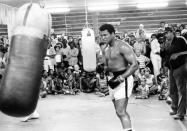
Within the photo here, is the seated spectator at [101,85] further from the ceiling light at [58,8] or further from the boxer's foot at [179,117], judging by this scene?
Result: the ceiling light at [58,8]

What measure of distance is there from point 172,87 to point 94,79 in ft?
13.3

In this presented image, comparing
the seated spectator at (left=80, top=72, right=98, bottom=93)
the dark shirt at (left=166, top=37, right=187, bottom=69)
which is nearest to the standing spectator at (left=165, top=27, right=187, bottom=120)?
the dark shirt at (left=166, top=37, right=187, bottom=69)

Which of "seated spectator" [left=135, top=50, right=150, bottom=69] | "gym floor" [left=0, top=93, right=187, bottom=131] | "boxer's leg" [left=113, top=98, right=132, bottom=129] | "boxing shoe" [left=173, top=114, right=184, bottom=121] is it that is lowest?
"gym floor" [left=0, top=93, right=187, bottom=131]

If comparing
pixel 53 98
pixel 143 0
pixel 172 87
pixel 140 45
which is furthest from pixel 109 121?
pixel 143 0

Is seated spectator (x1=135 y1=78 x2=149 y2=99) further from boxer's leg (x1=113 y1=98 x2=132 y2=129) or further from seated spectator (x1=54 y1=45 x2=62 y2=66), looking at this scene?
boxer's leg (x1=113 y1=98 x2=132 y2=129)

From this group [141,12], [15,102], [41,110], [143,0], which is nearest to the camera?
[15,102]

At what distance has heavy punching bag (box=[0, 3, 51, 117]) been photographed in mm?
2918

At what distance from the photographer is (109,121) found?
5910 millimetres

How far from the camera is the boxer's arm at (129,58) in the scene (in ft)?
13.4

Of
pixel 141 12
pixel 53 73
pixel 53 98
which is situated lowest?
pixel 53 98

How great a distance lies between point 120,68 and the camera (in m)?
4.20

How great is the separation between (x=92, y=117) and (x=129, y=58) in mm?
2522

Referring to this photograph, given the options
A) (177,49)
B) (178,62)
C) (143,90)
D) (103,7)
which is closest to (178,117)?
(178,62)

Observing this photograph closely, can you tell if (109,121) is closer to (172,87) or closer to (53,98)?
(172,87)
